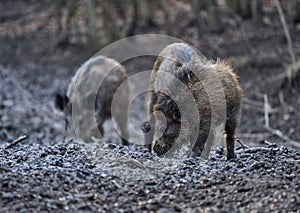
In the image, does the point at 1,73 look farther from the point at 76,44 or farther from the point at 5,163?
the point at 5,163

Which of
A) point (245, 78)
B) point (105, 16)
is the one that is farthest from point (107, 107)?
point (105, 16)

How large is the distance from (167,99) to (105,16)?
12.2 m

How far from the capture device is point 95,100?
9547mm

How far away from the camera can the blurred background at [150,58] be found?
1167 cm

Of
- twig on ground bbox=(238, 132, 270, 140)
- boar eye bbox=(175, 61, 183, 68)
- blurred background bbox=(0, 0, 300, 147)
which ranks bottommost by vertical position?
twig on ground bbox=(238, 132, 270, 140)

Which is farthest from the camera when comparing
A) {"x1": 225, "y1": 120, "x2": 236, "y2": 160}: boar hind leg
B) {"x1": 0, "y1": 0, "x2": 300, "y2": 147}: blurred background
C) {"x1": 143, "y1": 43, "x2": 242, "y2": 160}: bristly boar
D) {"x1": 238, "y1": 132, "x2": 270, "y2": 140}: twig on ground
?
{"x1": 0, "y1": 0, "x2": 300, "y2": 147}: blurred background

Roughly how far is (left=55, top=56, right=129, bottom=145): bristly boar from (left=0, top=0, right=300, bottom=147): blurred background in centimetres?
145

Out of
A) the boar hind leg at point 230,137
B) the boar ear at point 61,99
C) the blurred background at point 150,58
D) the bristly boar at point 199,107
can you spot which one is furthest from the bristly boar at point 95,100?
the boar hind leg at point 230,137

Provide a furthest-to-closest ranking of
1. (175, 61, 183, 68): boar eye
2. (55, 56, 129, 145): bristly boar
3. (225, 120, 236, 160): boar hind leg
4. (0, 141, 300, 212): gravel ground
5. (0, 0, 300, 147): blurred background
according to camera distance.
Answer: (0, 0, 300, 147): blurred background → (55, 56, 129, 145): bristly boar → (175, 61, 183, 68): boar eye → (225, 120, 236, 160): boar hind leg → (0, 141, 300, 212): gravel ground

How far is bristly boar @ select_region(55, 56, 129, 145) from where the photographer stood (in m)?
9.55

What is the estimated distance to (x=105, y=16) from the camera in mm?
18453

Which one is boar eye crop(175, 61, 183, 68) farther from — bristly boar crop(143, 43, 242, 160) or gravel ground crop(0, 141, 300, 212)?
gravel ground crop(0, 141, 300, 212)

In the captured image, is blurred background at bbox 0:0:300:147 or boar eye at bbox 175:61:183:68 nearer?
boar eye at bbox 175:61:183:68

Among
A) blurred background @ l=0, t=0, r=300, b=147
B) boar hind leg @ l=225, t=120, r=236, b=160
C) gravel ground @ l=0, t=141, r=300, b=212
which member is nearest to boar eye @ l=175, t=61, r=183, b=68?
boar hind leg @ l=225, t=120, r=236, b=160
